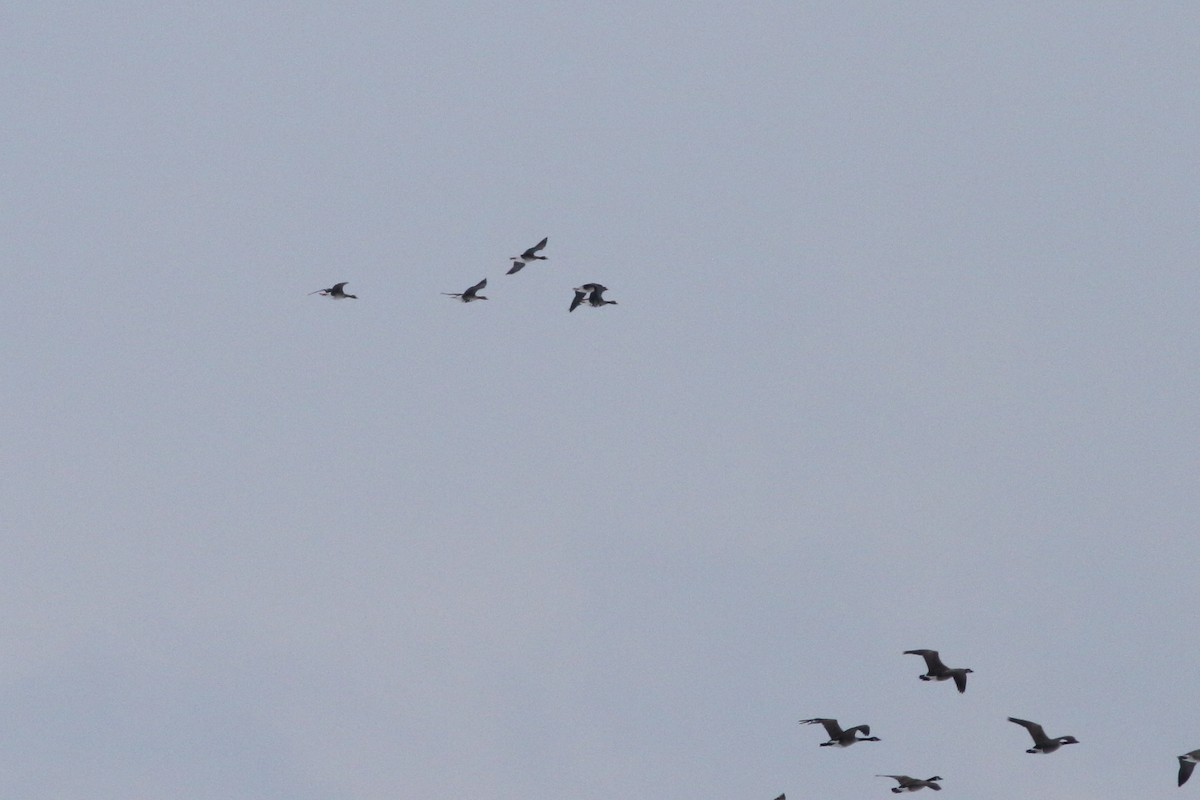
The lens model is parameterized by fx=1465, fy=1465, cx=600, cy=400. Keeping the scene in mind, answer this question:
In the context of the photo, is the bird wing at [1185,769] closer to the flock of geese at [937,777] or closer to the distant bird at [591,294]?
the flock of geese at [937,777]

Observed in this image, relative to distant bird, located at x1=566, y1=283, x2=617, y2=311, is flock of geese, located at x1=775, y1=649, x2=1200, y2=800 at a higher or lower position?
lower

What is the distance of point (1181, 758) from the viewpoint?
1820 inches

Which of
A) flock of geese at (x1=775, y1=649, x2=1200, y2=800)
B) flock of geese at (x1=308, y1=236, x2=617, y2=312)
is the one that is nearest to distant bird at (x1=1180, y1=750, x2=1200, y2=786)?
flock of geese at (x1=775, y1=649, x2=1200, y2=800)

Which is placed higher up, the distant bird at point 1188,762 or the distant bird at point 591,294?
the distant bird at point 591,294

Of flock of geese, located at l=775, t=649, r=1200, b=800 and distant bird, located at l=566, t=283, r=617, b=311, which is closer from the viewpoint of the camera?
flock of geese, located at l=775, t=649, r=1200, b=800

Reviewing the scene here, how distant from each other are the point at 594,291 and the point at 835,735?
19.9 metres

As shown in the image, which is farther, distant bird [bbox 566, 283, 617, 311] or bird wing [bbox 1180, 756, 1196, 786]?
distant bird [bbox 566, 283, 617, 311]

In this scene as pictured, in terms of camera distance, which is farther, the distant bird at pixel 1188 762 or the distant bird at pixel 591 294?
the distant bird at pixel 591 294

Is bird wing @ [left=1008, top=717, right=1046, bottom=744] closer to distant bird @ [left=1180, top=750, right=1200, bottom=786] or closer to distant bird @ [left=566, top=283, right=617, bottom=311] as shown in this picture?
distant bird @ [left=1180, top=750, right=1200, bottom=786]

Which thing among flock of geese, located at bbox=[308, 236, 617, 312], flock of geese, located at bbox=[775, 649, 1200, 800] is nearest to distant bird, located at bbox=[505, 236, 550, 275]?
flock of geese, located at bbox=[308, 236, 617, 312]

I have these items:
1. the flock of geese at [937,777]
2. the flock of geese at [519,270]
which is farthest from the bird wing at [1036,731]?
the flock of geese at [519,270]

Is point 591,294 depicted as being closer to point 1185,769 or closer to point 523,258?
point 523,258

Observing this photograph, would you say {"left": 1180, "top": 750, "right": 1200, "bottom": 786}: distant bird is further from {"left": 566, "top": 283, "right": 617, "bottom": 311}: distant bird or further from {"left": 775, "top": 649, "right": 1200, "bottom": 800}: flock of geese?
{"left": 566, "top": 283, "right": 617, "bottom": 311}: distant bird

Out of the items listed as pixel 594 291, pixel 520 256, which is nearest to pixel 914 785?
pixel 594 291
